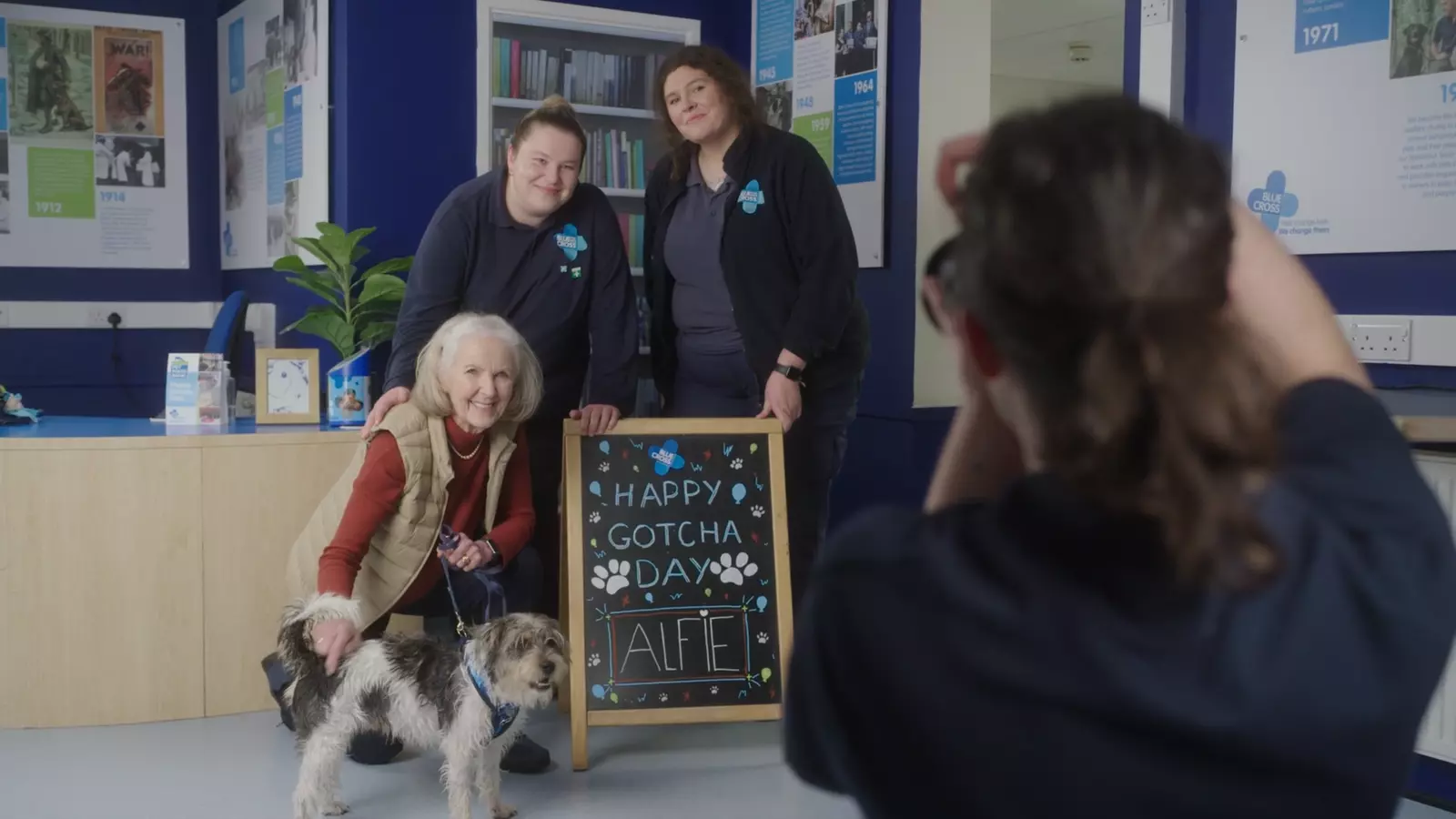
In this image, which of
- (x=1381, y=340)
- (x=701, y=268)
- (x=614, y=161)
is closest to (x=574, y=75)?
(x=614, y=161)

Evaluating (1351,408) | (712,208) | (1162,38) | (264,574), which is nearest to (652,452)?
(712,208)

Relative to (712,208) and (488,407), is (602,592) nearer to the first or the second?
(488,407)

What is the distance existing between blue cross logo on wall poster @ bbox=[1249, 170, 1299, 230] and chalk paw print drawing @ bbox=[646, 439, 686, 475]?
1.48 m

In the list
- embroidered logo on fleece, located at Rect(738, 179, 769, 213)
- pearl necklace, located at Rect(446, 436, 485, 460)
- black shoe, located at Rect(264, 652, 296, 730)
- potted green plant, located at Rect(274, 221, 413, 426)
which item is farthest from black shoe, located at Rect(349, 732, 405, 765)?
embroidered logo on fleece, located at Rect(738, 179, 769, 213)

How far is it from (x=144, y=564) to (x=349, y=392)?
2.33 ft

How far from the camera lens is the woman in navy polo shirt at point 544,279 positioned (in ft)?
10.9

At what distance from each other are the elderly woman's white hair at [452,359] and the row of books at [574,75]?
6.62 ft

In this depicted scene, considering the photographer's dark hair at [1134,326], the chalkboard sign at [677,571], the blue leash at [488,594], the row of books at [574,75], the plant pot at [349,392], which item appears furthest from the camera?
the row of books at [574,75]

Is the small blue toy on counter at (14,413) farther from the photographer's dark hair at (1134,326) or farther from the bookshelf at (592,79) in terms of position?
the photographer's dark hair at (1134,326)

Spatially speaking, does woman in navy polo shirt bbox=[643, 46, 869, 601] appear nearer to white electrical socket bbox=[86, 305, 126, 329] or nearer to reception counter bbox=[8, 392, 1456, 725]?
reception counter bbox=[8, 392, 1456, 725]

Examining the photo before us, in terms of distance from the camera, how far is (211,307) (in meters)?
6.76

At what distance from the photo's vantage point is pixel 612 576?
3.30 metres

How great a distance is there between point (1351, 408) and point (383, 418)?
2.64m

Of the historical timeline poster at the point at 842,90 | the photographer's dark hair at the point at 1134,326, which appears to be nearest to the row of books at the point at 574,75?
the historical timeline poster at the point at 842,90
